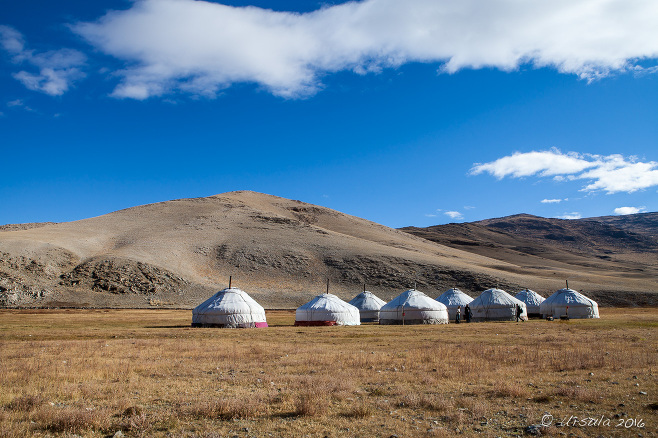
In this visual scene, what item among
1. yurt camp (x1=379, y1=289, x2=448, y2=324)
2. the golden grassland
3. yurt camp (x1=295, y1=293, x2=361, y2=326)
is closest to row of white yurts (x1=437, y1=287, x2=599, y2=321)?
yurt camp (x1=379, y1=289, x2=448, y2=324)

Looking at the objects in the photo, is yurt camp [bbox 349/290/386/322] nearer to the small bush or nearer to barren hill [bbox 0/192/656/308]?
barren hill [bbox 0/192/656/308]

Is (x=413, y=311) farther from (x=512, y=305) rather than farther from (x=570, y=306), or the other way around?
(x=570, y=306)

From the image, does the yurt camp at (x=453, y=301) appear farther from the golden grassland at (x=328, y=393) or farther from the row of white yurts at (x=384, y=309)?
the golden grassland at (x=328, y=393)

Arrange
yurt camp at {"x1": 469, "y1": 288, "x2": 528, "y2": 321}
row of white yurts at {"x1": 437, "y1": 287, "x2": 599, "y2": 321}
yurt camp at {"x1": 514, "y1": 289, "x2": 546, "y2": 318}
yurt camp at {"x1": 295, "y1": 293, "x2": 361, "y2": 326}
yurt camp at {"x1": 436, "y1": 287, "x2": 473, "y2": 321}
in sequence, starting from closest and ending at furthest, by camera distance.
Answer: yurt camp at {"x1": 295, "y1": 293, "x2": 361, "y2": 326}, yurt camp at {"x1": 469, "y1": 288, "x2": 528, "y2": 321}, row of white yurts at {"x1": 437, "y1": 287, "x2": 599, "y2": 321}, yurt camp at {"x1": 436, "y1": 287, "x2": 473, "y2": 321}, yurt camp at {"x1": 514, "y1": 289, "x2": 546, "y2": 318}

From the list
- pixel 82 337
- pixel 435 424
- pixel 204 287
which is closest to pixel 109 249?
pixel 204 287

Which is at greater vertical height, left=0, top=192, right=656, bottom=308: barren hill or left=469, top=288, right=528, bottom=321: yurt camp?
left=0, top=192, right=656, bottom=308: barren hill

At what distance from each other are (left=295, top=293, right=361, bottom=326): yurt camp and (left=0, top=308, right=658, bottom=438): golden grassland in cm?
1906

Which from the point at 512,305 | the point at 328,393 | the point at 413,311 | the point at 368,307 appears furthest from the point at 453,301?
the point at 328,393

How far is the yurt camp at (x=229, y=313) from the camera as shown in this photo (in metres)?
33.2

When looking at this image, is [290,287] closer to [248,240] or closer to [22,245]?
[248,240]

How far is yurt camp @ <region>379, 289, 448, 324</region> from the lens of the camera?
3784cm

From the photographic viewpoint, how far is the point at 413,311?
124 feet

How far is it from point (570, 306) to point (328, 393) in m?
41.8

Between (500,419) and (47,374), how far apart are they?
10176 mm
